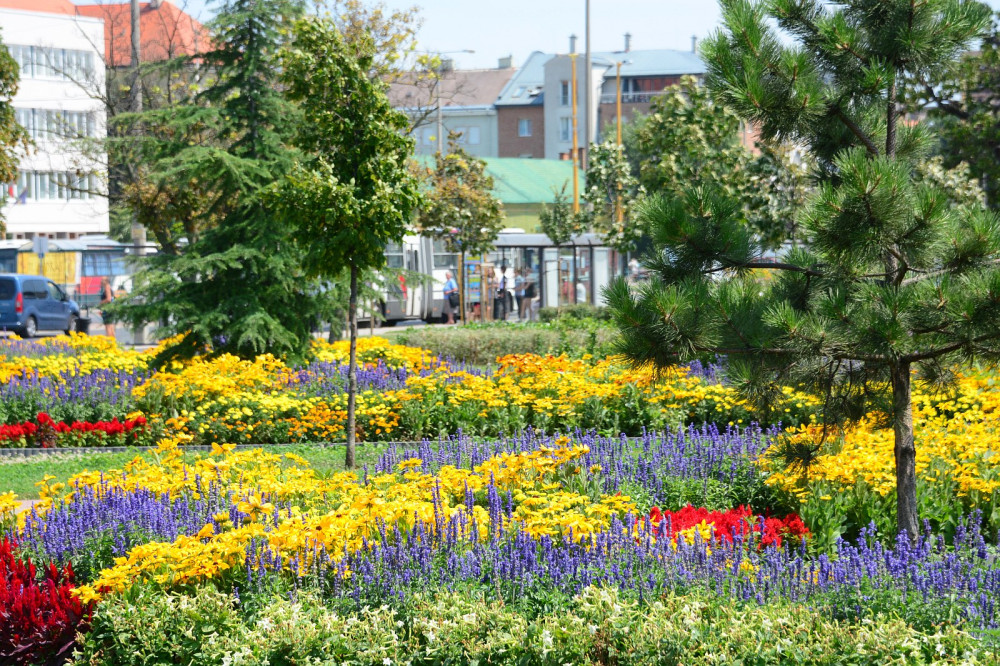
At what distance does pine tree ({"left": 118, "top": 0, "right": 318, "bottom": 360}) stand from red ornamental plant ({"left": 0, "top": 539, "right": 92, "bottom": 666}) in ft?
31.1

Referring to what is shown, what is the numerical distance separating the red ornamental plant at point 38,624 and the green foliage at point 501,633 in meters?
0.19

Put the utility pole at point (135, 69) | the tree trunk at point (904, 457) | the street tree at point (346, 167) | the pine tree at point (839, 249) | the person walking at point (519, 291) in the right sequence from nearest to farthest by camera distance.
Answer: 1. the pine tree at point (839, 249)
2. the tree trunk at point (904, 457)
3. the street tree at point (346, 167)
4. the utility pole at point (135, 69)
5. the person walking at point (519, 291)

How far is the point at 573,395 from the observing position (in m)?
11.9

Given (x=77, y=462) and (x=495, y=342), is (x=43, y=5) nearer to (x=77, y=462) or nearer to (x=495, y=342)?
(x=495, y=342)

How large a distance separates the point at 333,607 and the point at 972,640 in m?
2.77

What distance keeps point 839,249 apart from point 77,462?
8.13 meters

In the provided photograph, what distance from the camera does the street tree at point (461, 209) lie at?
27.8 meters

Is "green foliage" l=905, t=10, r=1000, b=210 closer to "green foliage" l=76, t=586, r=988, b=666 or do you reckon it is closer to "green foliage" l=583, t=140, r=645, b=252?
"green foliage" l=583, t=140, r=645, b=252

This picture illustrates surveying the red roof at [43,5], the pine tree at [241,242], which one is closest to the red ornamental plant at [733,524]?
the pine tree at [241,242]

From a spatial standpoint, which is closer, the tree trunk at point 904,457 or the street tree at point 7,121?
→ the tree trunk at point 904,457

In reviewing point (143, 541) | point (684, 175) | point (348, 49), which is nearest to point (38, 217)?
point (684, 175)

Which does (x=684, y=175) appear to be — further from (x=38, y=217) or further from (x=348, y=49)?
(x=38, y=217)

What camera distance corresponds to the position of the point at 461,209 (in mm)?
27984

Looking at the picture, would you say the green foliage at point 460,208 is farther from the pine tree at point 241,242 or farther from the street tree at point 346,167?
the street tree at point 346,167
